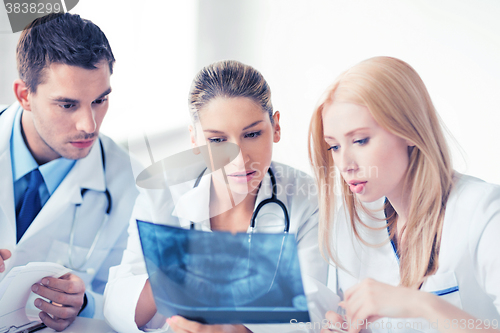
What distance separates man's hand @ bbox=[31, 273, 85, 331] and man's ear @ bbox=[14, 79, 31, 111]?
1.56 ft

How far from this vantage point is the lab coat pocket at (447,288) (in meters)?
0.80

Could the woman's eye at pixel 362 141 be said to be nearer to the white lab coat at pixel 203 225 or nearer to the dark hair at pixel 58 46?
the white lab coat at pixel 203 225

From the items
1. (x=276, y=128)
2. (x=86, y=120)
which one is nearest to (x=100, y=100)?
(x=86, y=120)

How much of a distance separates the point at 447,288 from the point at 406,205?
191 mm

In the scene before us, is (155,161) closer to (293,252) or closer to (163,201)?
(163,201)

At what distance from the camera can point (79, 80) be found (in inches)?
37.5

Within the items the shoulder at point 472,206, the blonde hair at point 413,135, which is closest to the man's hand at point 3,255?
the blonde hair at point 413,135

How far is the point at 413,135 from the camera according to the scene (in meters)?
0.79

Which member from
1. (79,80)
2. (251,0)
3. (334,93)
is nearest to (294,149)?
(334,93)

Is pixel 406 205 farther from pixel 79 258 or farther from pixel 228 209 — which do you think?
pixel 79 258

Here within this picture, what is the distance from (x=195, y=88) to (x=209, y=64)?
0.07 m

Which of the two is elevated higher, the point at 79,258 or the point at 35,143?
the point at 35,143

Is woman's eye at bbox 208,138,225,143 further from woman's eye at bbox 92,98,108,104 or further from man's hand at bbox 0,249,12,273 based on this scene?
man's hand at bbox 0,249,12,273

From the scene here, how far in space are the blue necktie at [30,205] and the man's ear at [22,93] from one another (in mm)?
174
